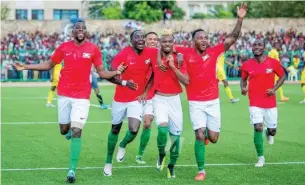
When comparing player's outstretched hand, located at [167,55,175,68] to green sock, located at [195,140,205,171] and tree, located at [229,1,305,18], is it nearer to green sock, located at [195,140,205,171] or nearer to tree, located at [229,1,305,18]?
green sock, located at [195,140,205,171]

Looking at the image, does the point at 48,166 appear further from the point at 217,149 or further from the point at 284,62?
the point at 284,62

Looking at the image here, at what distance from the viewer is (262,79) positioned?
532 inches

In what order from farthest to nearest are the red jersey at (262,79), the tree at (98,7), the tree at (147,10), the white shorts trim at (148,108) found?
the tree at (98,7) → the tree at (147,10) → the red jersey at (262,79) → the white shorts trim at (148,108)

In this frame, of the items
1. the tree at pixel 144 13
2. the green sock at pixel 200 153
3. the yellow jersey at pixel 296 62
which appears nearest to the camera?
the green sock at pixel 200 153

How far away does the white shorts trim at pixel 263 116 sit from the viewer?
43.7ft

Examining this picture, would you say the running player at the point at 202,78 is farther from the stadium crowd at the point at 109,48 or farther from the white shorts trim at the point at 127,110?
the stadium crowd at the point at 109,48

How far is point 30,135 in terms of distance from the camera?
17438 millimetres

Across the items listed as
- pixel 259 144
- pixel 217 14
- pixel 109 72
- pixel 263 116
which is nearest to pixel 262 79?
pixel 263 116

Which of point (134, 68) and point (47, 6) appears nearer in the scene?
point (134, 68)

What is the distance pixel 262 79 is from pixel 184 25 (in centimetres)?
3989

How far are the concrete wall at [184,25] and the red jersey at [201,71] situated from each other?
132 ft

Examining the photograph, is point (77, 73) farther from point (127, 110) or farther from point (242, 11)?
point (242, 11)

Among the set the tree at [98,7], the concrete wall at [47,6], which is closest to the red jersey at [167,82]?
the concrete wall at [47,6]

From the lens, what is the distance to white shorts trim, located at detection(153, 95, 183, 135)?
11.9m
